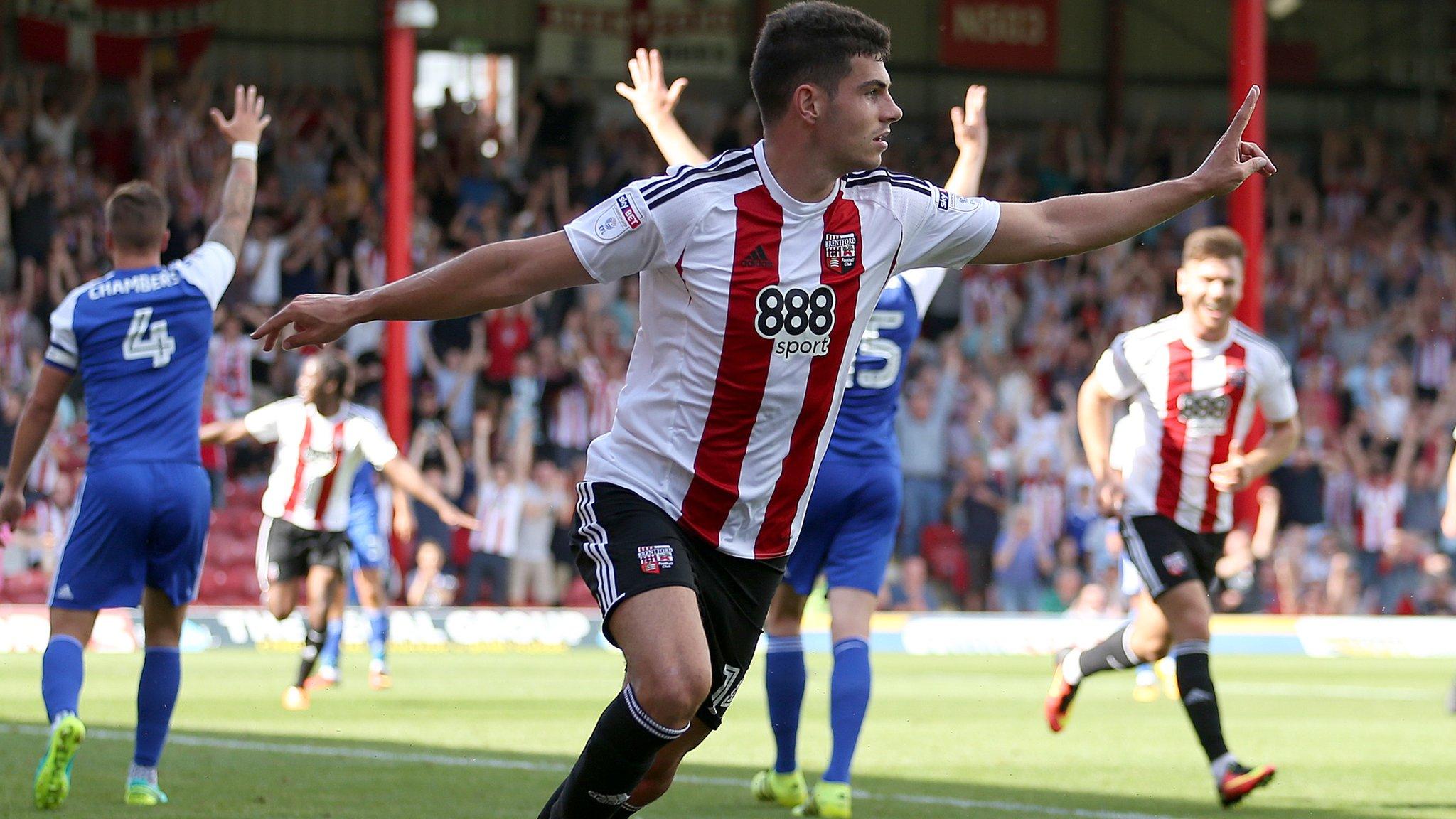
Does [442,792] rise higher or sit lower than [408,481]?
lower

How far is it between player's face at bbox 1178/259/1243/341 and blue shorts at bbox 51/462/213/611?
14.0 ft

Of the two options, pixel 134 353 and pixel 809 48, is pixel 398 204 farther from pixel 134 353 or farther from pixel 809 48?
pixel 809 48

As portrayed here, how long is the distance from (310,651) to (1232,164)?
8410 millimetres

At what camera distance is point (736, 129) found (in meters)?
25.4

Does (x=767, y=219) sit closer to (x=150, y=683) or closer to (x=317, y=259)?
(x=150, y=683)

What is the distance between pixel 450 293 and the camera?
4.57 metres

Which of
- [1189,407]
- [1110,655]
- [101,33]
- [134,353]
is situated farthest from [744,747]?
[101,33]

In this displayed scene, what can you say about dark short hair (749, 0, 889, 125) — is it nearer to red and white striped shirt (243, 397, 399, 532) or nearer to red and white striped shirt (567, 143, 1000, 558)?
red and white striped shirt (567, 143, 1000, 558)

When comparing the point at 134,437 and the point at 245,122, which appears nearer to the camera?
the point at 134,437

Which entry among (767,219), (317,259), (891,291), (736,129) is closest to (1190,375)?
(891,291)

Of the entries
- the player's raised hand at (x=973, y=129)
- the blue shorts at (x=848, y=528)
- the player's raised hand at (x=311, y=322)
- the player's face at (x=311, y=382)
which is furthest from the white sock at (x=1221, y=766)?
the player's face at (x=311, y=382)

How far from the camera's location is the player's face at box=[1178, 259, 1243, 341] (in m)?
8.35

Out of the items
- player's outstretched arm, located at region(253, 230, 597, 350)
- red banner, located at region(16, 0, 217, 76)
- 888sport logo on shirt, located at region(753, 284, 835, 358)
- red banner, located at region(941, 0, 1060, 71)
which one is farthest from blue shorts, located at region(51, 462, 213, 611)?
red banner, located at region(941, 0, 1060, 71)

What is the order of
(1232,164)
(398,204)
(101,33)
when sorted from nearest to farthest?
(1232,164) → (398,204) → (101,33)
